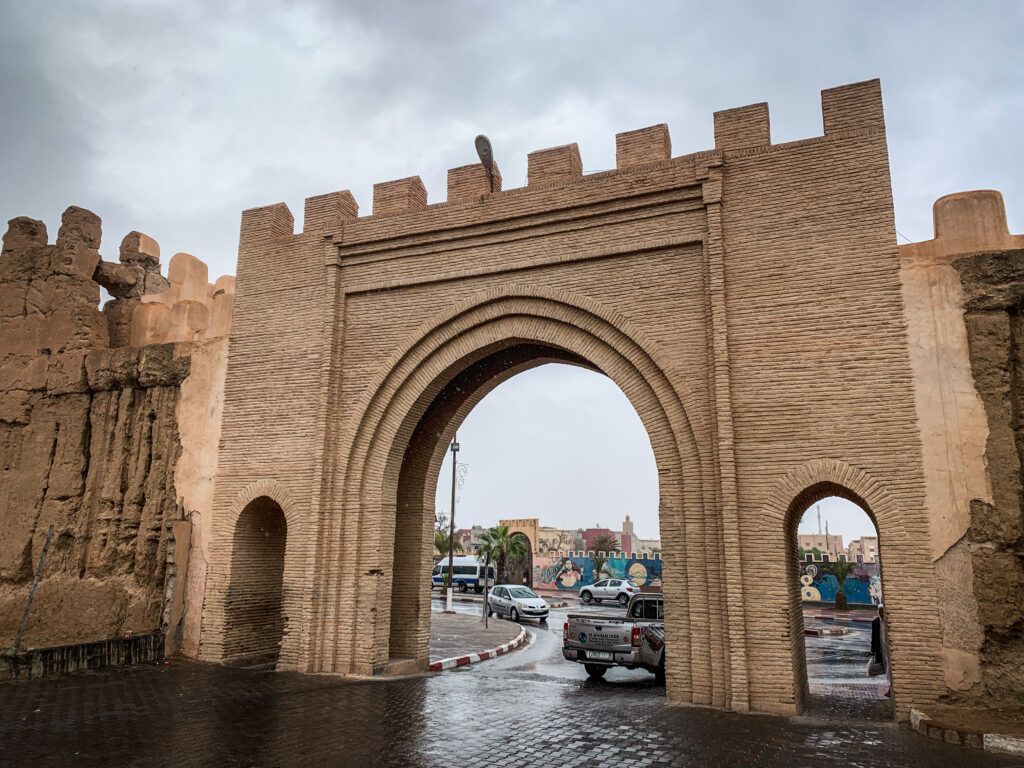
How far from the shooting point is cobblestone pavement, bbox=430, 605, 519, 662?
539 inches

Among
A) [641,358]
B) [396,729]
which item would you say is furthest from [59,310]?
[641,358]

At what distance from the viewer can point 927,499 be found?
759 centimetres

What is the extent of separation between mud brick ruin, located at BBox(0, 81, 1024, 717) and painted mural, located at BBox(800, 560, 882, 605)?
929 inches

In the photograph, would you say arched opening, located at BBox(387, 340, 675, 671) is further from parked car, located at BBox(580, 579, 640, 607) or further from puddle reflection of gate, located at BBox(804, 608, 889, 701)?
parked car, located at BBox(580, 579, 640, 607)

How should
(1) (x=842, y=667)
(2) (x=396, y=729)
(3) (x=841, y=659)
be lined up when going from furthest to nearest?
1. (3) (x=841, y=659)
2. (1) (x=842, y=667)
3. (2) (x=396, y=729)

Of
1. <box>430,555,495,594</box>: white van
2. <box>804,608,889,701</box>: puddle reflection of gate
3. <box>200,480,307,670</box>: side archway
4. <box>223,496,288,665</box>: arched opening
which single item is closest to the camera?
<box>804,608,889,701</box>: puddle reflection of gate

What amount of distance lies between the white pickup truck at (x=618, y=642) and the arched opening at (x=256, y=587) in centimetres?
452

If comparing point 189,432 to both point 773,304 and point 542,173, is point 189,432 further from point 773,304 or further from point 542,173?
point 773,304

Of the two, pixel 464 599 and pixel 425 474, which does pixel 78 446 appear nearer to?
pixel 425 474

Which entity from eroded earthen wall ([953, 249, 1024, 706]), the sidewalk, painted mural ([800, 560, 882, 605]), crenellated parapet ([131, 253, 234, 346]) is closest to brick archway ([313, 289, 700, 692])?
the sidewalk

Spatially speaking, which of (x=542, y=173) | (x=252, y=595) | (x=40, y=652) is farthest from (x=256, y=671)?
(x=542, y=173)

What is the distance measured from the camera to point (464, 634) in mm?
16750

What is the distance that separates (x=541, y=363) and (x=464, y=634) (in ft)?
26.2

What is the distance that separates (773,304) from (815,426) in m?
1.57
